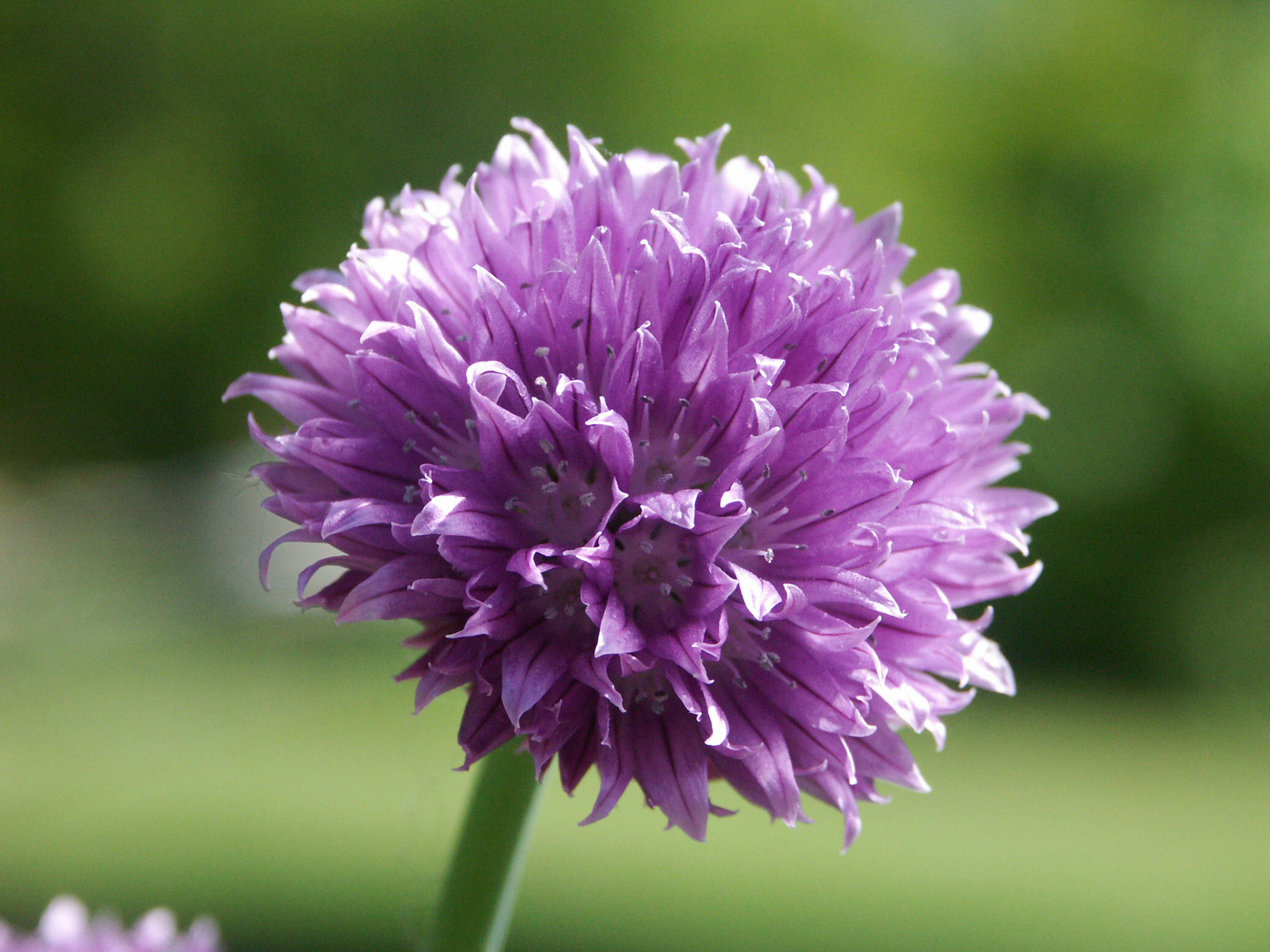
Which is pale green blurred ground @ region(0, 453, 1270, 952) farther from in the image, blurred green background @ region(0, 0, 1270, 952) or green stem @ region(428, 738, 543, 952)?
green stem @ region(428, 738, 543, 952)

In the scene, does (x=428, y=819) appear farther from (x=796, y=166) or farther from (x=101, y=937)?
(x=796, y=166)

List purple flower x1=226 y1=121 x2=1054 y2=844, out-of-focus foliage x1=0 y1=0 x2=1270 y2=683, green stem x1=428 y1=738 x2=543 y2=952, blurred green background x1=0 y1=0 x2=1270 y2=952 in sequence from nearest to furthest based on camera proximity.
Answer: purple flower x1=226 y1=121 x2=1054 y2=844 → green stem x1=428 y1=738 x2=543 y2=952 → blurred green background x1=0 y1=0 x2=1270 y2=952 → out-of-focus foliage x1=0 y1=0 x2=1270 y2=683

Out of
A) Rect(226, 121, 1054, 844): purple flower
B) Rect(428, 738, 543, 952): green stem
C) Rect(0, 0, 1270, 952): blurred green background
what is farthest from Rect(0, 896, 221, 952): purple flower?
Rect(0, 0, 1270, 952): blurred green background

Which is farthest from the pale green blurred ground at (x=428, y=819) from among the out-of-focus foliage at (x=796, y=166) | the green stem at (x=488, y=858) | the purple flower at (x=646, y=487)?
the out-of-focus foliage at (x=796, y=166)

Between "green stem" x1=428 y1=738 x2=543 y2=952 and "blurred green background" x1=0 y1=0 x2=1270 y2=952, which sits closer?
"green stem" x1=428 y1=738 x2=543 y2=952

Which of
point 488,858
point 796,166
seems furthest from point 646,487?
point 796,166

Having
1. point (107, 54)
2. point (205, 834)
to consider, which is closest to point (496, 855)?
point (205, 834)
